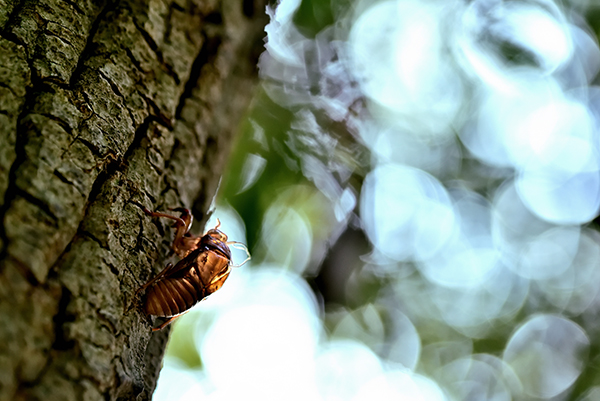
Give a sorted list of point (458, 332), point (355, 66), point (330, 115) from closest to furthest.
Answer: point (330, 115) < point (355, 66) < point (458, 332)

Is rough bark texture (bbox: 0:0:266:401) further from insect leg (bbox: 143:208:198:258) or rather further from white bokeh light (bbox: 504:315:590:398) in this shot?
white bokeh light (bbox: 504:315:590:398)

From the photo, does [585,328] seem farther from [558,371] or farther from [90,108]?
[90,108]

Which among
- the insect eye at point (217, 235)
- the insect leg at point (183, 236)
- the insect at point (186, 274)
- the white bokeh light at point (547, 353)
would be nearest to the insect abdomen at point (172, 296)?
the insect at point (186, 274)

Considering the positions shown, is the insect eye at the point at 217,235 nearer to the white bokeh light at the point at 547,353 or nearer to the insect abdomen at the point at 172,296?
the insect abdomen at the point at 172,296

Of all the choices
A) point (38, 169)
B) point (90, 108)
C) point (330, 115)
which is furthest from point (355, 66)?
point (38, 169)

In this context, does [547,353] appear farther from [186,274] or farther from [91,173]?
[91,173]

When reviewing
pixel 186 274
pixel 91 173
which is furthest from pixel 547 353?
pixel 91 173
